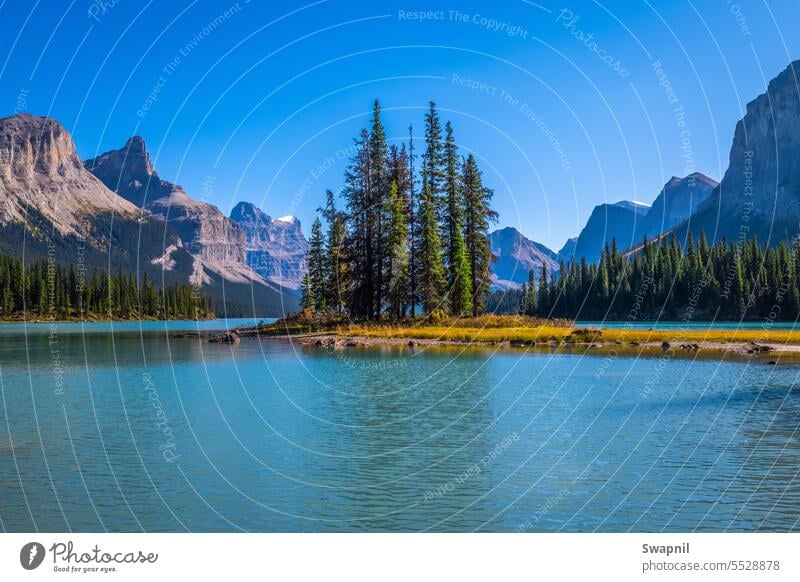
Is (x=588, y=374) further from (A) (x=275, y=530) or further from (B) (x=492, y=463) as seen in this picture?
(A) (x=275, y=530)

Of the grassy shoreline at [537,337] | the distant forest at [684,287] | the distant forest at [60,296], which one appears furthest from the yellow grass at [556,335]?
the distant forest at [60,296]

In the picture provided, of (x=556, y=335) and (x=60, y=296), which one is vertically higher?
(x=60, y=296)

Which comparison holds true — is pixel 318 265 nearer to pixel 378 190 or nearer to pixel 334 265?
pixel 334 265

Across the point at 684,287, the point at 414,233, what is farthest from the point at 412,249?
the point at 684,287

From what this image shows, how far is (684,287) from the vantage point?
151250 mm

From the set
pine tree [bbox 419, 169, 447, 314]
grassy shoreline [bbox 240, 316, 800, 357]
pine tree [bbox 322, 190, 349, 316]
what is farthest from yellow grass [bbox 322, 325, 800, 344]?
pine tree [bbox 322, 190, 349, 316]

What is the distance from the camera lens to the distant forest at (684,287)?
130 meters

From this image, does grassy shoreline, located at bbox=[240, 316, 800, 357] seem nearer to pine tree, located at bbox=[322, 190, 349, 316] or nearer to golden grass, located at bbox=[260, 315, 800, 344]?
golden grass, located at bbox=[260, 315, 800, 344]

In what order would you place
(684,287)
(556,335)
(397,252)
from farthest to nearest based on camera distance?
1. (684,287)
2. (397,252)
3. (556,335)

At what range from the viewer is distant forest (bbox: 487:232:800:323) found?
426ft

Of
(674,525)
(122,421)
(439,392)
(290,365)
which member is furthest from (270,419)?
(290,365)

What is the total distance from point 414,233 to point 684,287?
105 metres

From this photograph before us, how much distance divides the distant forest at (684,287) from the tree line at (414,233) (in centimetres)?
5474

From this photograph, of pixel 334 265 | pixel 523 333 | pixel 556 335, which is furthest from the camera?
pixel 334 265
